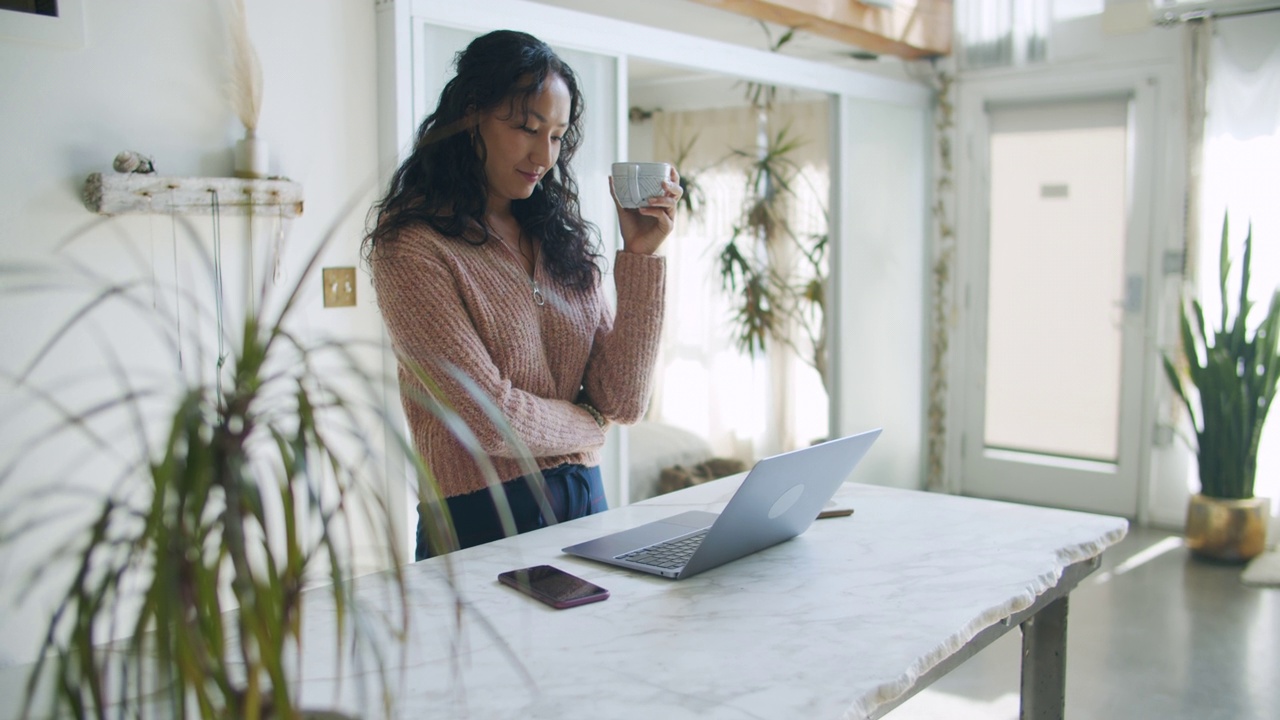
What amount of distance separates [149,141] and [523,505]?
4.48 ft

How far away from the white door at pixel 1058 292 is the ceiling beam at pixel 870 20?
0.38 meters

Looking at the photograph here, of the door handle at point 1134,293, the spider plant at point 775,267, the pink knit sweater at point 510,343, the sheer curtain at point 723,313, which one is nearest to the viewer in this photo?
the pink knit sweater at point 510,343

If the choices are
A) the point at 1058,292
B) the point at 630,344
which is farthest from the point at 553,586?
the point at 1058,292

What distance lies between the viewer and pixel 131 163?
2.25 metres

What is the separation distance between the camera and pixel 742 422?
5.80 m

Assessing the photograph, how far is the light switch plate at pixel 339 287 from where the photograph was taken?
2715 mm

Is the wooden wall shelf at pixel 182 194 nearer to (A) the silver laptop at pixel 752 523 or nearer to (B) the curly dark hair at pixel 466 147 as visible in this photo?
(B) the curly dark hair at pixel 466 147

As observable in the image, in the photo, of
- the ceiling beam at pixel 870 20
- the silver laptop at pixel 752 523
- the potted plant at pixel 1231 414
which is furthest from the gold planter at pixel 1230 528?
the silver laptop at pixel 752 523

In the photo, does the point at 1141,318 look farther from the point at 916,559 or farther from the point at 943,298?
the point at 916,559

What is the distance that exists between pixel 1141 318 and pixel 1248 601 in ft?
4.87

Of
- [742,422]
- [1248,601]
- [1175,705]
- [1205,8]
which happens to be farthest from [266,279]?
[742,422]

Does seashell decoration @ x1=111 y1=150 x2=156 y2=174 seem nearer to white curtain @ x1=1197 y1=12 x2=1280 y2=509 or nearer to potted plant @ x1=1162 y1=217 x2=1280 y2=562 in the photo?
potted plant @ x1=1162 y1=217 x2=1280 y2=562

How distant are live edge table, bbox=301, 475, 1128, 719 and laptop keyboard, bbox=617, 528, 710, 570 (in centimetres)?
4

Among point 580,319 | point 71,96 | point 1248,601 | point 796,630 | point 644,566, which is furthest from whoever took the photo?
point 1248,601
